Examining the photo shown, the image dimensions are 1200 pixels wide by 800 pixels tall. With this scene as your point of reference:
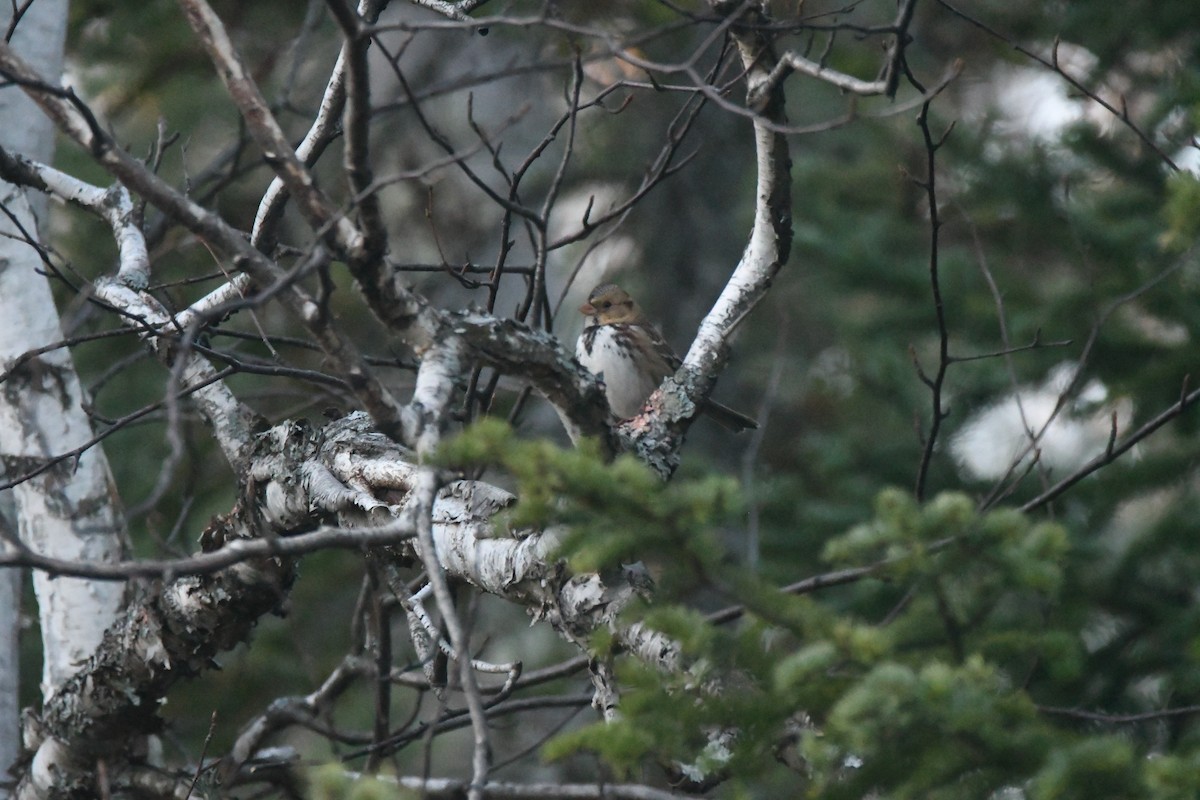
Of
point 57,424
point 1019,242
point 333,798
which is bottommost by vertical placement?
point 333,798

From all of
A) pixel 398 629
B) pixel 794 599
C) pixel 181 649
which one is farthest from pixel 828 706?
pixel 398 629

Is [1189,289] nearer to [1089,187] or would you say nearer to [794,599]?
[1089,187]

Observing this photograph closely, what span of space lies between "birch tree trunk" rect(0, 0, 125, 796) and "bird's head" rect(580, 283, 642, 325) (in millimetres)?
2571

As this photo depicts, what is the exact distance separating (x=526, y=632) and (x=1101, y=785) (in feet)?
23.1

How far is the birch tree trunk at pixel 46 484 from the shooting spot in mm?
3652

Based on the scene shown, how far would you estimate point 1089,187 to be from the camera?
591cm

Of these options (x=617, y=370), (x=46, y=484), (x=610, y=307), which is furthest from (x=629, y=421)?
(x=610, y=307)

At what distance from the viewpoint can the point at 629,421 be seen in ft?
10.4

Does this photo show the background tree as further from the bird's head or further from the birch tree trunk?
the bird's head

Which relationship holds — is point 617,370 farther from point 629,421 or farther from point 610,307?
point 629,421

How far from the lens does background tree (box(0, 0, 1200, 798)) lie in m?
1.73

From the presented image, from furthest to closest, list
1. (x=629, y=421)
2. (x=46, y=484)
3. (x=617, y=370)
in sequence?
(x=617, y=370) → (x=46, y=484) → (x=629, y=421)

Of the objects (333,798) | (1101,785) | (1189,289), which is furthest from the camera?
(1189,289)

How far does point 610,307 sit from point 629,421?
284cm
